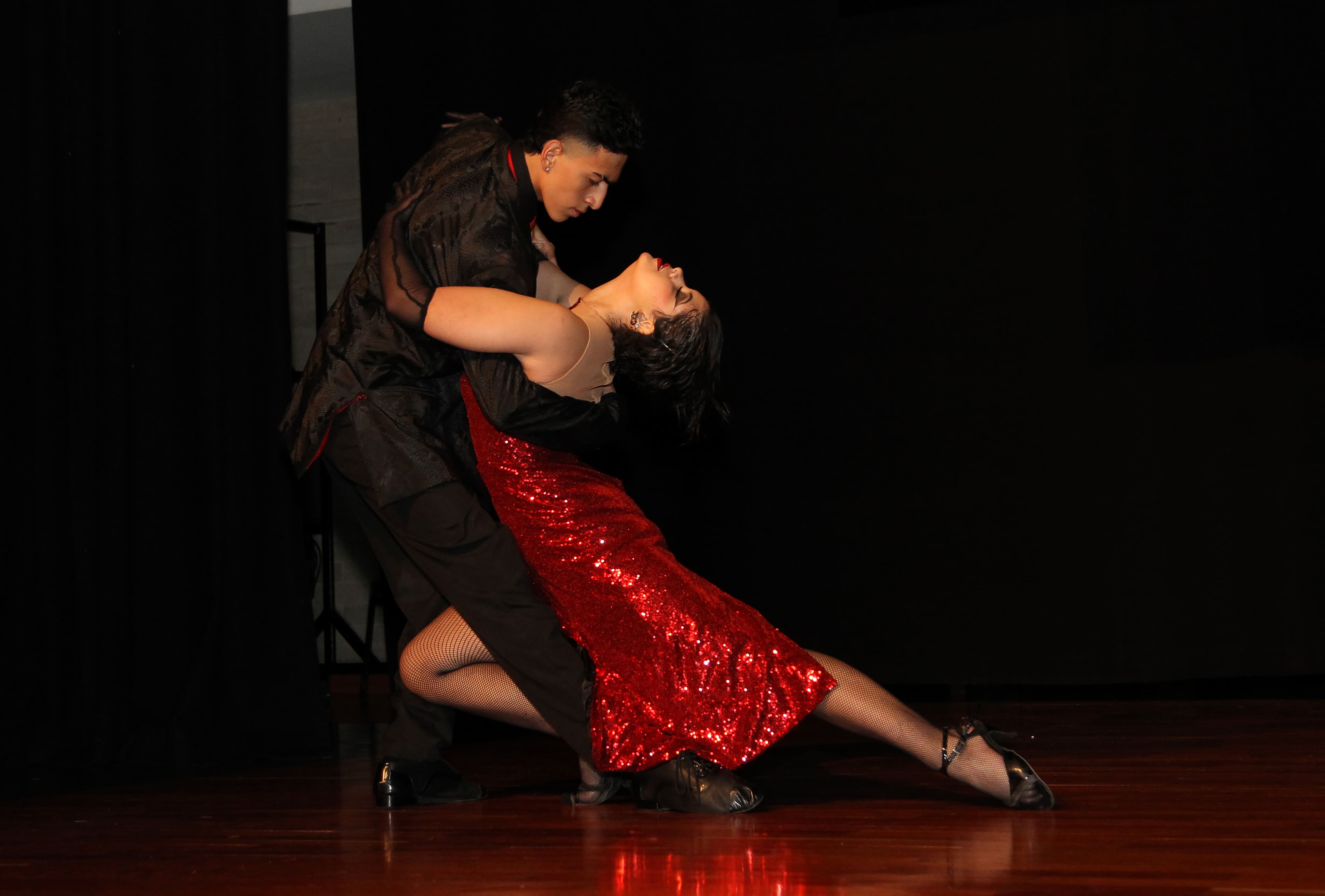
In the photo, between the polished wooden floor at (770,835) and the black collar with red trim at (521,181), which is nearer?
the polished wooden floor at (770,835)

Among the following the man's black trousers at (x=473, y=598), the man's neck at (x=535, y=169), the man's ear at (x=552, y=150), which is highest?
the man's ear at (x=552, y=150)

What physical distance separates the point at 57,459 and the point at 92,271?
456mm

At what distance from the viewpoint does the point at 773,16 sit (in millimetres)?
4039

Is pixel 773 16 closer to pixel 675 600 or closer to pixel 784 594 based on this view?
pixel 784 594

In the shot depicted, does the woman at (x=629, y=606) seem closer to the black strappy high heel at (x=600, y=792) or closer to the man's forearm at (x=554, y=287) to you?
the black strappy high heel at (x=600, y=792)

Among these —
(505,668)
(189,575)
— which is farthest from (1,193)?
(505,668)

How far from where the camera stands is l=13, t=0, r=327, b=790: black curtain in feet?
9.82

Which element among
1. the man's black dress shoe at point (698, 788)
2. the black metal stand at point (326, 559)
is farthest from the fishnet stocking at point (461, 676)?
the black metal stand at point (326, 559)

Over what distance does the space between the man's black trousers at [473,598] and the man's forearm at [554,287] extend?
0.44 metres

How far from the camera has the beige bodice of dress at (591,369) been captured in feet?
6.95

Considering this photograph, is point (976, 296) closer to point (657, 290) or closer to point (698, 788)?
point (657, 290)

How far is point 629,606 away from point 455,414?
0.55 metres

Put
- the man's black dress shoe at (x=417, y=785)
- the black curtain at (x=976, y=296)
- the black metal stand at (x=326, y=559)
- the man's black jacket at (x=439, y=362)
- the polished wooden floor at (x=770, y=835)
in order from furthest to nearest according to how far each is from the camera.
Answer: the black metal stand at (x=326, y=559), the black curtain at (x=976, y=296), the man's black dress shoe at (x=417, y=785), the man's black jacket at (x=439, y=362), the polished wooden floor at (x=770, y=835)

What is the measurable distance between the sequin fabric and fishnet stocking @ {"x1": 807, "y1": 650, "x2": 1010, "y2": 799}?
1.4 inches
